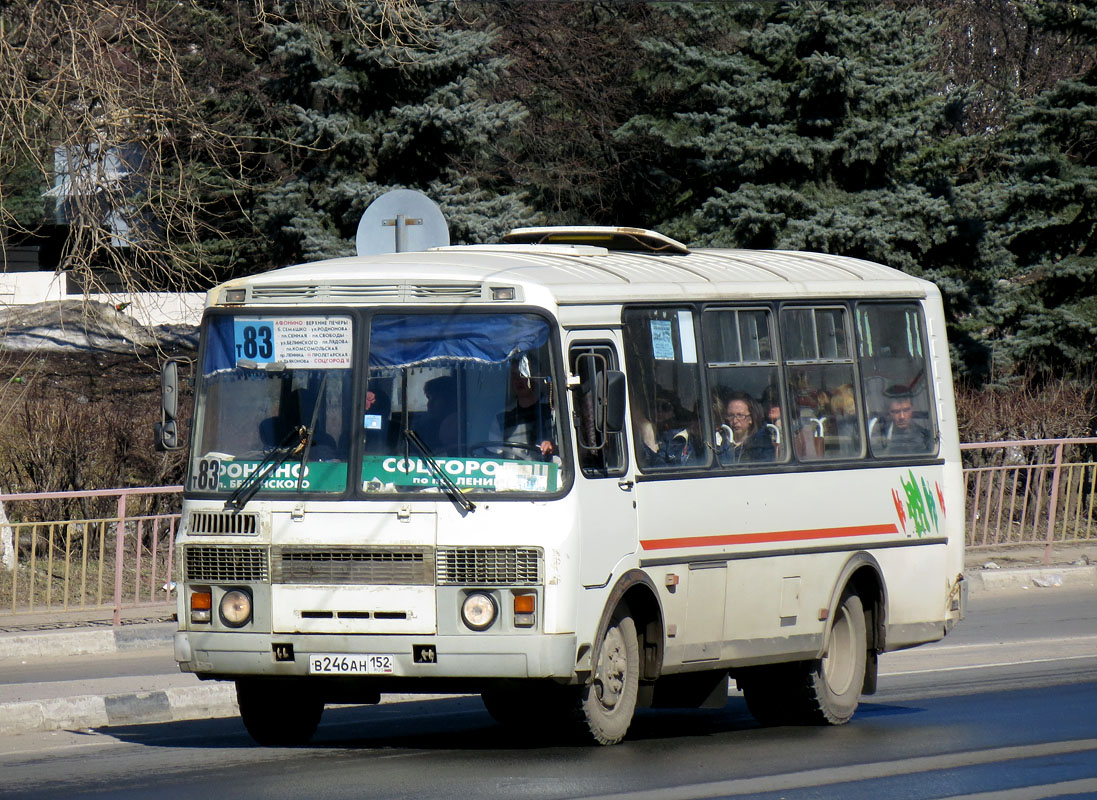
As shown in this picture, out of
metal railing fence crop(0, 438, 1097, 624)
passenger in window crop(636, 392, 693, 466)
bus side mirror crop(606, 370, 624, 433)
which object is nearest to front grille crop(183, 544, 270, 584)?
bus side mirror crop(606, 370, 624, 433)

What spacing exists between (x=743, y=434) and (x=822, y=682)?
1.64 m

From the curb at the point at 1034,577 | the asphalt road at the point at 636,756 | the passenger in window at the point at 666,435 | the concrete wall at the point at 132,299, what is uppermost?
the concrete wall at the point at 132,299

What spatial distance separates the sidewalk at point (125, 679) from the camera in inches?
388

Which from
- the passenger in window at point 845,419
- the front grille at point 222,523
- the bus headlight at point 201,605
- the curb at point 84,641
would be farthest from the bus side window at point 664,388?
the curb at point 84,641

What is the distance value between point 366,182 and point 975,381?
9638mm

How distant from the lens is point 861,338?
35.7 ft

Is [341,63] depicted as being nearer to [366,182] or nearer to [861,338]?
[366,182]

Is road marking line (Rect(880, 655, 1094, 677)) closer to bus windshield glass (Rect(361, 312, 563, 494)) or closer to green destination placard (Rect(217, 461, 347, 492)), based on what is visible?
bus windshield glass (Rect(361, 312, 563, 494))

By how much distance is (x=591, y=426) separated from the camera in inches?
339

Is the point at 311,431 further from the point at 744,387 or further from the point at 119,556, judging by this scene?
the point at 119,556

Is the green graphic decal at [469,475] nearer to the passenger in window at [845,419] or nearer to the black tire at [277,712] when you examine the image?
Answer: the black tire at [277,712]

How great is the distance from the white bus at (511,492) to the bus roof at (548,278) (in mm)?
20

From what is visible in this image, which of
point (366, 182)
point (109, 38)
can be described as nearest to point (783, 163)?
point (366, 182)

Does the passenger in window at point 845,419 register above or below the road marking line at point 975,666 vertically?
above
